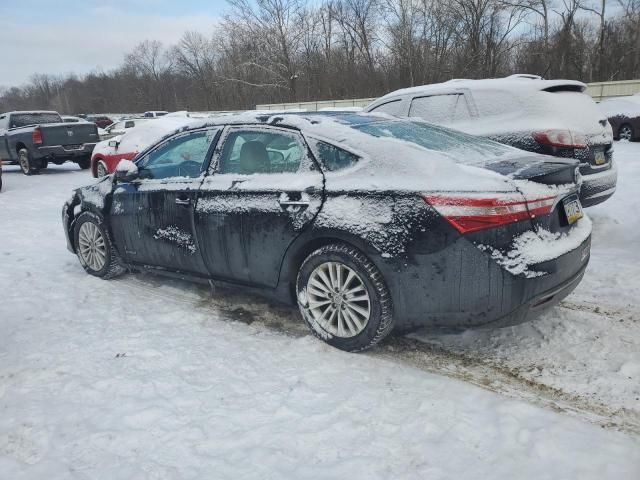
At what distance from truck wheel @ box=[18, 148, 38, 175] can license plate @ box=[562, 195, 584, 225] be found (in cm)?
1457

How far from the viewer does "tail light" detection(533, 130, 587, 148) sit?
5.16m

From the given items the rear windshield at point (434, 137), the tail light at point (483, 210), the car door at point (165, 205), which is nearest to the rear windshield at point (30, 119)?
the car door at point (165, 205)

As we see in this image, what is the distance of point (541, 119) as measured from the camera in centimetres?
540

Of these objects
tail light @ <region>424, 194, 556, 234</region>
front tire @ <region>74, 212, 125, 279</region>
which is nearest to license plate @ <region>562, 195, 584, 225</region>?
tail light @ <region>424, 194, 556, 234</region>

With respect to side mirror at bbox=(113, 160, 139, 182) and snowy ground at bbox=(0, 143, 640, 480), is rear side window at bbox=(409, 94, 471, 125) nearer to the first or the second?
snowy ground at bbox=(0, 143, 640, 480)

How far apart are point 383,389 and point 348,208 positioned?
1.11 meters

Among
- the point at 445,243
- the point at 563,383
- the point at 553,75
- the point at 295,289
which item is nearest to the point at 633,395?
the point at 563,383

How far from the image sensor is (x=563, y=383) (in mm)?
2875

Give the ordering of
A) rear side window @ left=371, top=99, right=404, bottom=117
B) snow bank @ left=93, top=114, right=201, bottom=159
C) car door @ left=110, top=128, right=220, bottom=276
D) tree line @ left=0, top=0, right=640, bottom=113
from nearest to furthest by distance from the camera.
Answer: car door @ left=110, top=128, right=220, bottom=276
rear side window @ left=371, top=99, right=404, bottom=117
snow bank @ left=93, top=114, right=201, bottom=159
tree line @ left=0, top=0, right=640, bottom=113

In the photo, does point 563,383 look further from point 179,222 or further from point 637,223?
point 637,223

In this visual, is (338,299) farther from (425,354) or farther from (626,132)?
(626,132)

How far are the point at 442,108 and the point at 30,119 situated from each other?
532 inches

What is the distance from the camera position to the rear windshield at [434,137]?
337 cm

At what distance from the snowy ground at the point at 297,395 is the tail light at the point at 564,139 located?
1.48 meters
